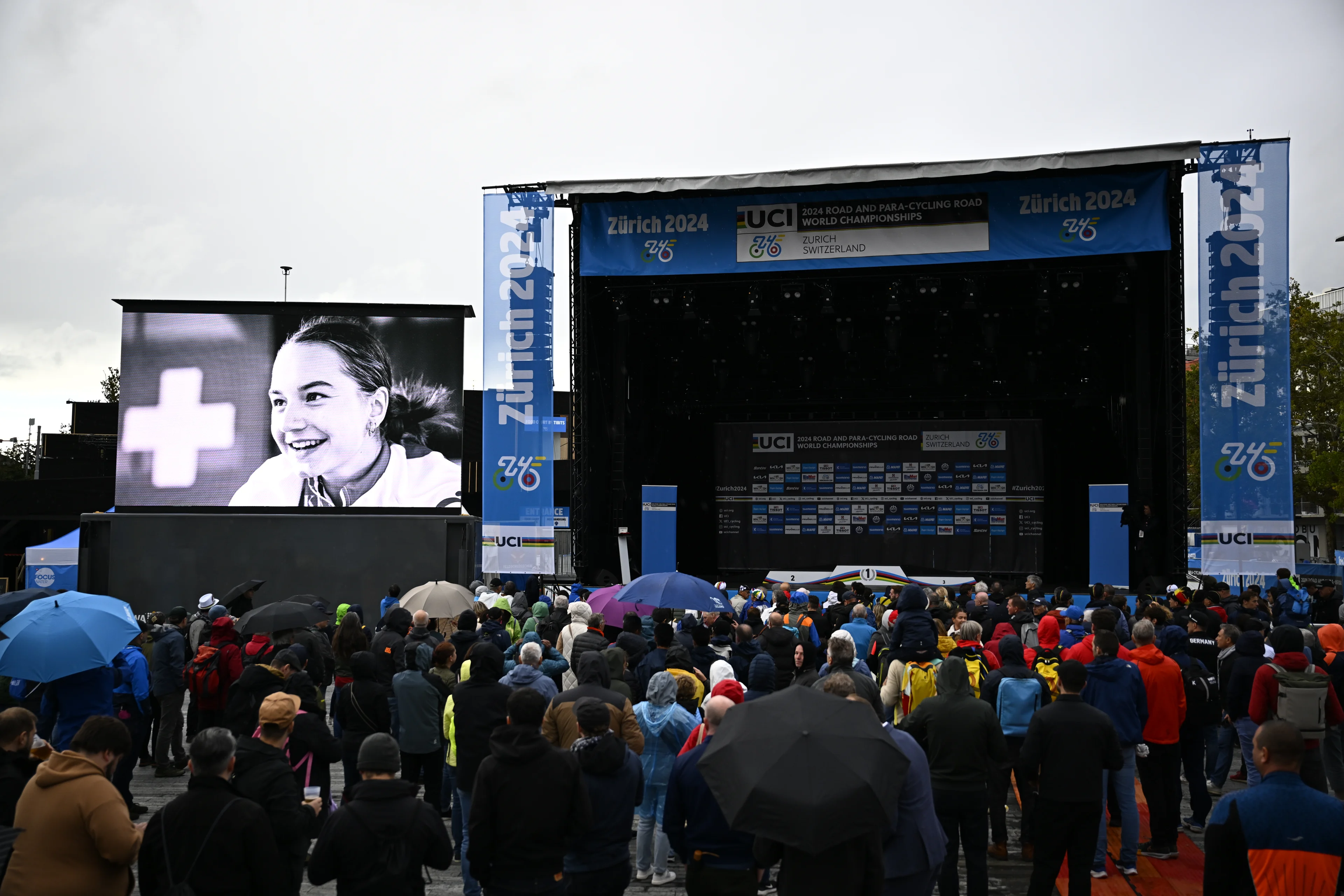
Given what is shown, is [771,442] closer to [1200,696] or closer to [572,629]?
[572,629]

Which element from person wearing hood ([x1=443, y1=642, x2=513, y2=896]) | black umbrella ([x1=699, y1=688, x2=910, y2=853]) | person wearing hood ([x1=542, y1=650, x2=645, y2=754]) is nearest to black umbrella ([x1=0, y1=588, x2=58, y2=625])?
person wearing hood ([x1=443, y1=642, x2=513, y2=896])

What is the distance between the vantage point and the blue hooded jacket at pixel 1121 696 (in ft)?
21.4

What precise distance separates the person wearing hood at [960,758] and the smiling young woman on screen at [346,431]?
1540 cm

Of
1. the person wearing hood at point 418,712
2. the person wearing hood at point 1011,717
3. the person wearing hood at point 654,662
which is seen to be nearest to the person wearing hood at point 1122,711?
the person wearing hood at point 1011,717

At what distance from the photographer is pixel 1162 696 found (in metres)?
7.02

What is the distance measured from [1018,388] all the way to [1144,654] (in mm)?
14677

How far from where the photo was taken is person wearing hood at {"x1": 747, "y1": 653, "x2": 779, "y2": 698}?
680 centimetres

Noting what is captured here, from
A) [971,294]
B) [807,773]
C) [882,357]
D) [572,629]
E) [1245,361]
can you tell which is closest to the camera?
[807,773]

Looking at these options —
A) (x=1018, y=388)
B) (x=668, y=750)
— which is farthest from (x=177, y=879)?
(x=1018, y=388)

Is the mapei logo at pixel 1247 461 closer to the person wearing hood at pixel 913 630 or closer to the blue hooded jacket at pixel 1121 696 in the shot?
the person wearing hood at pixel 913 630

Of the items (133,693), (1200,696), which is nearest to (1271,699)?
(1200,696)

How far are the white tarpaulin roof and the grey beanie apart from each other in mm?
14558

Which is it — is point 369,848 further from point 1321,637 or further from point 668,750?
point 1321,637

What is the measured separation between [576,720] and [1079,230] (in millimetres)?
14194
